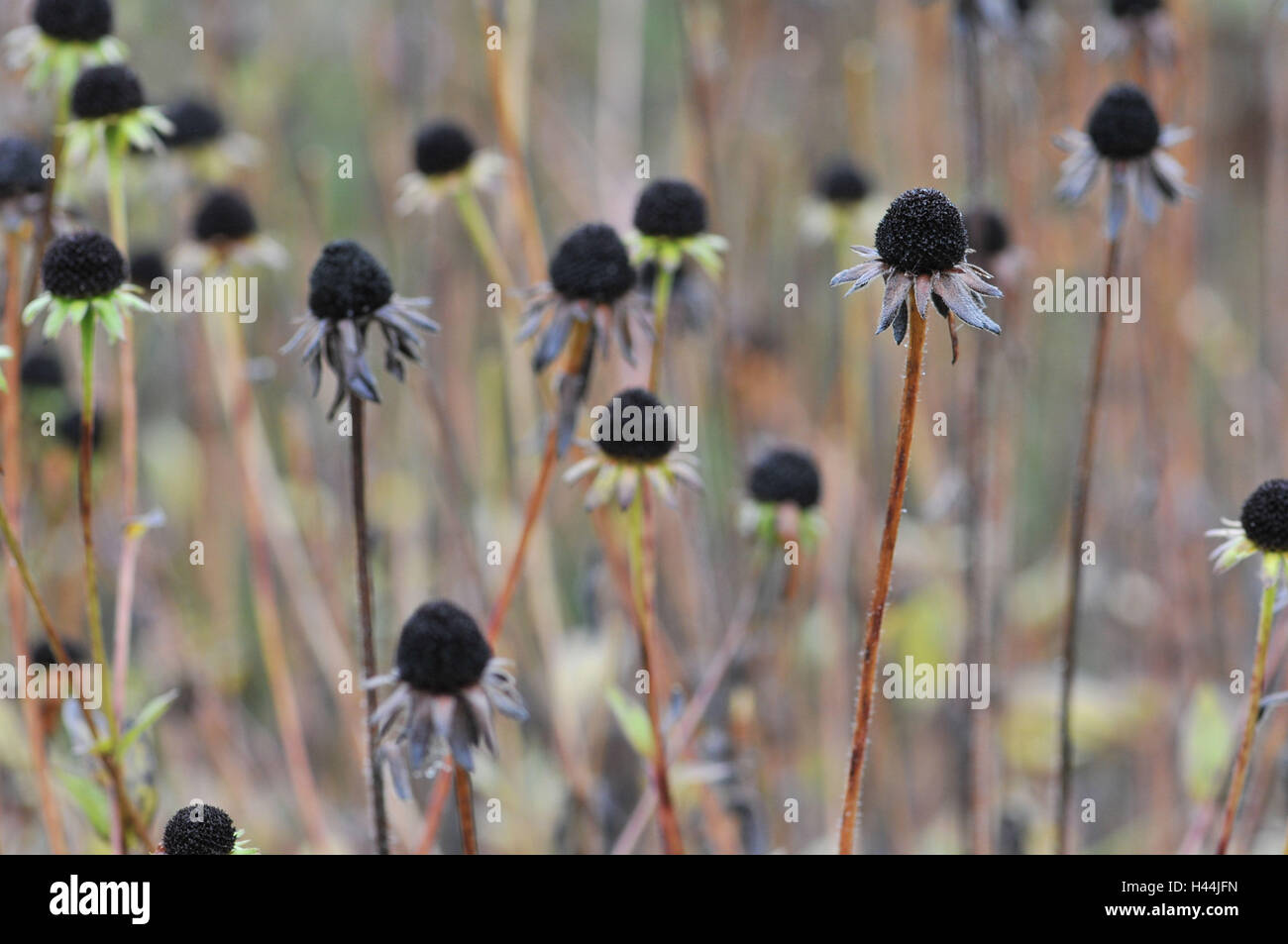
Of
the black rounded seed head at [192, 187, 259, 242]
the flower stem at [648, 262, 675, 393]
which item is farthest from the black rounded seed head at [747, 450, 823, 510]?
the black rounded seed head at [192, 187, 259, 242]

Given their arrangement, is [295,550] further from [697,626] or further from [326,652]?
[697,626]

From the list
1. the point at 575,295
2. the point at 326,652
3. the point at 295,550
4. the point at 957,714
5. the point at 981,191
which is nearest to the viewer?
the point at 575,295

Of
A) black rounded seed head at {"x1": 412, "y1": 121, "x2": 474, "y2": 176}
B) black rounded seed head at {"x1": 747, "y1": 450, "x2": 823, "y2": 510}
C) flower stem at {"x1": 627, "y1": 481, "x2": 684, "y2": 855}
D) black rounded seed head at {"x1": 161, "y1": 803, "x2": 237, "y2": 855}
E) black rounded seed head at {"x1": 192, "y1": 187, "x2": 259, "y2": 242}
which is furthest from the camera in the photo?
black rounded seed head at {"x1": 192, "y1": 187, "x2": 259, "y2": 242}

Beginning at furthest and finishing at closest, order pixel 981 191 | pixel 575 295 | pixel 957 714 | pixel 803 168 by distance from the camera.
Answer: pixel 803 168 < pixel 957 714 < pixel 981 191 < pixel 575 295

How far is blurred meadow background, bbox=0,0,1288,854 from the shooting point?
2287mm

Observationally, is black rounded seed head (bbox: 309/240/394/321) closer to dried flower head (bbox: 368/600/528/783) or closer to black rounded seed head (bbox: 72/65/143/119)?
dried flower head (bbox: 368/600/528/783)

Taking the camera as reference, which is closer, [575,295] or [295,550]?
[575,295]

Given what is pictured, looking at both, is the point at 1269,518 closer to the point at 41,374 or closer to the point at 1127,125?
the point at 1127,125

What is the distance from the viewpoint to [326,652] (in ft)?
8.45

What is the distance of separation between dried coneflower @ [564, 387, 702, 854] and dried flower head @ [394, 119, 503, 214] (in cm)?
67
